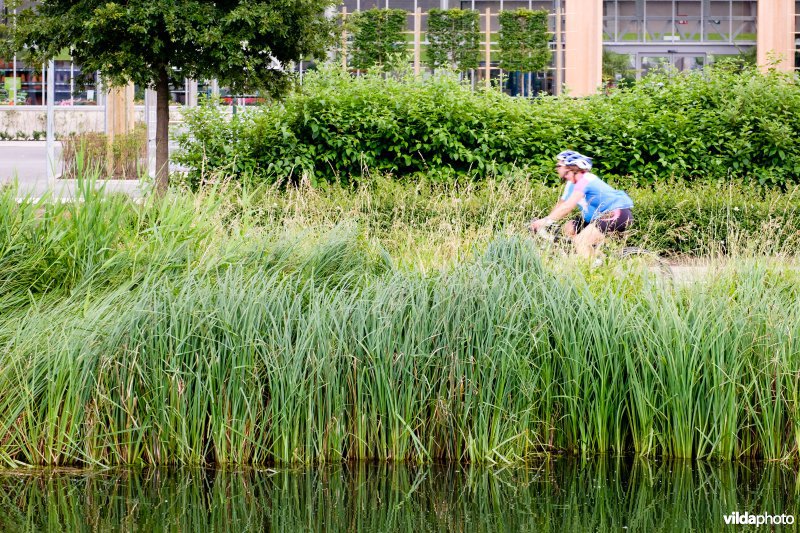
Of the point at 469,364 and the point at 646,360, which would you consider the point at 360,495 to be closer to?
the point at 469,364

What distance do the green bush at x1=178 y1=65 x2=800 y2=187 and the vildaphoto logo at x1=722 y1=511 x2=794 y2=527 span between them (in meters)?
7.30

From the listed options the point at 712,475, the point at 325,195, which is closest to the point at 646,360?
the point at 712,475

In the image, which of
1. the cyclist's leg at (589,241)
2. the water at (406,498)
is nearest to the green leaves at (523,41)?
the cyclist's leg at (589,241)

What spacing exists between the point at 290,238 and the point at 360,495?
89.8 inches

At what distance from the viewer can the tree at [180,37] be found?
1159 cm

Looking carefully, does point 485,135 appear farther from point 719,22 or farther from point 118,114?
point 719,22

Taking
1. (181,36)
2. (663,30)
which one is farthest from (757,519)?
(663,30)

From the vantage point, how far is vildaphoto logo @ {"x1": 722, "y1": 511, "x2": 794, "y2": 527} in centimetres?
499

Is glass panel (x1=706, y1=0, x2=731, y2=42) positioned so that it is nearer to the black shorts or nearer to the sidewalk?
the sidewalk

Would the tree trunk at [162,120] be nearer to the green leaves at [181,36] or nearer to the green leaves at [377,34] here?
the green leaves at [181,36]

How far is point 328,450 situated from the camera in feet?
19.0

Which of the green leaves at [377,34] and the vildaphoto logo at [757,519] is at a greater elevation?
the green leaves at [377,34]

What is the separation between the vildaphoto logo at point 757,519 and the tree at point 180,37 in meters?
7.93

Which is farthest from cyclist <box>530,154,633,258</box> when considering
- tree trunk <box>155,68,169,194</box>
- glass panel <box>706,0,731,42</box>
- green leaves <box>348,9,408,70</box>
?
glass panel <box>706,0,731,42</box>
